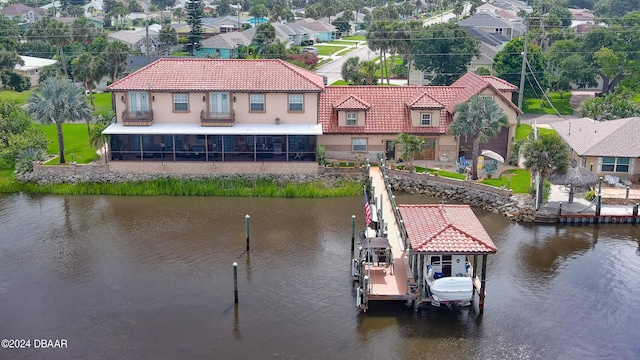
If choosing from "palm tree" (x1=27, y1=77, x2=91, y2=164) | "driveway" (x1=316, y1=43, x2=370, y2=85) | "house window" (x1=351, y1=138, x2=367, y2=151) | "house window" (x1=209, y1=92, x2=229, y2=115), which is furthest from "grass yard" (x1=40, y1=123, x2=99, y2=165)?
"driveway" (x1=316, y1=43, x2=370, y2=85)

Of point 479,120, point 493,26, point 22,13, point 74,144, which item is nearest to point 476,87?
point 479,120

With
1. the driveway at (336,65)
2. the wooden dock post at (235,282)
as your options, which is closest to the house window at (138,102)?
the wooden dock post at (235,282)

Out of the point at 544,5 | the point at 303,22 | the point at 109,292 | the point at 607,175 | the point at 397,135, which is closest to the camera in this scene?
the point at 109,292

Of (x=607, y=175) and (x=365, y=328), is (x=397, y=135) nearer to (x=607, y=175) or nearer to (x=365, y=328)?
(x=607, y=175)

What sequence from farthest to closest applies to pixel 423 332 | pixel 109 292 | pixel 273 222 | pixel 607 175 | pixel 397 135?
pixel 397 135, pixel 607 175, pixel 273 222, pixel 109 292, pixel 423 332

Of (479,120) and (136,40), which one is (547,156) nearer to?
(479,120)

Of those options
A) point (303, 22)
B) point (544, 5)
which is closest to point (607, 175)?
point (303, 22)

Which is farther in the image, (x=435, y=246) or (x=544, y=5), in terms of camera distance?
(x=544, y=5)

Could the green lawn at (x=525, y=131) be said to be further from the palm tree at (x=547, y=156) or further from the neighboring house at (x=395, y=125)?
the palm tree at (x=547, y=156)
